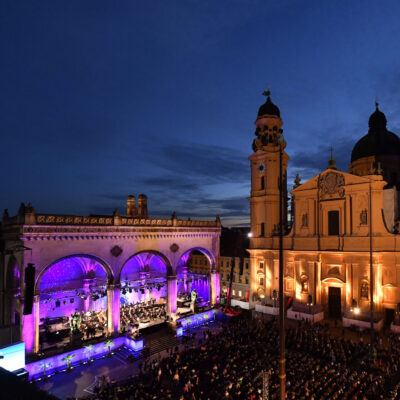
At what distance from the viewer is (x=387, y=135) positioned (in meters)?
38.7

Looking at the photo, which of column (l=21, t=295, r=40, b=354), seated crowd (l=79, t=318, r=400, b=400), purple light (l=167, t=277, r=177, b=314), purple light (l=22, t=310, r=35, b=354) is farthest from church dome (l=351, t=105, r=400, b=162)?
purple light (l=22, t=310, r=35, b=354)

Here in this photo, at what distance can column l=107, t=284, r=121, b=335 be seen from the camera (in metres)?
26.1

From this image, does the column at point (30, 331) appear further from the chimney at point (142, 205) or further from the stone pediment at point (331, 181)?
the stone pediment at point (331, 181)

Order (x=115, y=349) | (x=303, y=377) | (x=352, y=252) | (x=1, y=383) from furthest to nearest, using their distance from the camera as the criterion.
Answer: (x=352, y=252) → (x=115, y=349) → (x=303, y=377) → (x=1, y=383)

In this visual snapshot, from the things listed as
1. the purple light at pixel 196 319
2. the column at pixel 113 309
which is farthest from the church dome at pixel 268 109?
the column at pixel 113 309

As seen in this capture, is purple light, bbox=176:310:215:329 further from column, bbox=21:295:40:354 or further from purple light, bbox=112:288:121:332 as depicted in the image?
column, bbox=21:295:40:354

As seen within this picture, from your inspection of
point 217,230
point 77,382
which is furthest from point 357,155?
point 77,382

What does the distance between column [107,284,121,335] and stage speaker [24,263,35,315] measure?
22.9ft

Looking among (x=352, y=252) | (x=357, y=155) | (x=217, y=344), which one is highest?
(x=357, y=155)

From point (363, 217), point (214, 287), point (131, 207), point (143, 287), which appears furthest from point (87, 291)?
point (363, 217)

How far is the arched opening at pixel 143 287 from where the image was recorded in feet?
112

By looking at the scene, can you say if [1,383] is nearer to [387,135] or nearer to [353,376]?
[353,376]

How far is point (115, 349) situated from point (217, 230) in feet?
56.9

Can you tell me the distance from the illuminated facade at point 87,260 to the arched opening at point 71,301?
0.34 ft
